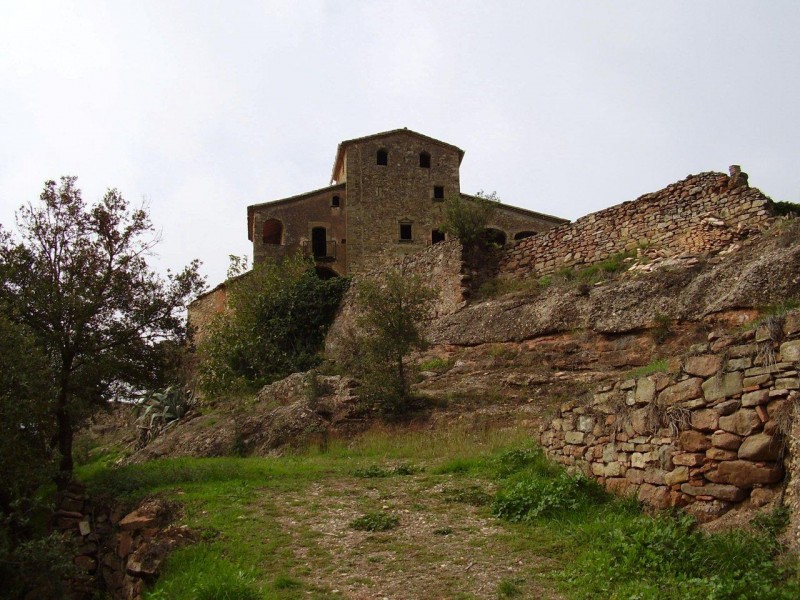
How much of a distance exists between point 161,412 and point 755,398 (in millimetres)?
19349

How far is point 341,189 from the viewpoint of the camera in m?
36.3

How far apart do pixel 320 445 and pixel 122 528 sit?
526 cm

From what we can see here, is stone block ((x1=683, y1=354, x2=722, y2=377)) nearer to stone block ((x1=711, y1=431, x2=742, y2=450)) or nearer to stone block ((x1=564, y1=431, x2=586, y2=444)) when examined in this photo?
stone block ((x1=711, y1=431, x2=742, y2=450))

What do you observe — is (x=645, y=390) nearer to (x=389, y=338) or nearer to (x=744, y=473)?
(x=744, y=473)

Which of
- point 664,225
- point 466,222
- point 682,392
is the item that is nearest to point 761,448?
point 682,392

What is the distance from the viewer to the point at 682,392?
7.67m

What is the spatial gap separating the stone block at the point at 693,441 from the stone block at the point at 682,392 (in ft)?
1.23

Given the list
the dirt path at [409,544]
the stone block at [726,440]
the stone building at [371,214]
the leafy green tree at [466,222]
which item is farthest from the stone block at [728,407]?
the stone building at [371,214]

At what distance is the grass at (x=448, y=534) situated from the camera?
241 inches

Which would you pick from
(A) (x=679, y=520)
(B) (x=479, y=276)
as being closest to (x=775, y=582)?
(A) (x=679, y=520)

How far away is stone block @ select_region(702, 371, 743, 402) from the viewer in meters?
6.97

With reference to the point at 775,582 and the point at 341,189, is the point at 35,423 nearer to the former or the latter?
the point at 775,582

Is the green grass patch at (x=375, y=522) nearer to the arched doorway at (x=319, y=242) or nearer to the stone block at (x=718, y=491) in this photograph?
the stone block at (x=718, y=491)

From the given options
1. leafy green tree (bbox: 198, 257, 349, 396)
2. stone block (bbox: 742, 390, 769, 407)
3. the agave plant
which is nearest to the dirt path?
stone block (bbox: 742, 390, 769, 407)
